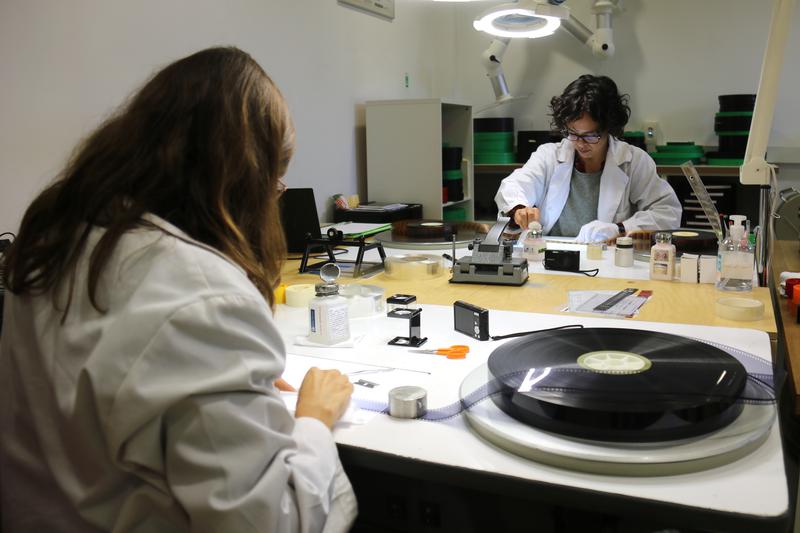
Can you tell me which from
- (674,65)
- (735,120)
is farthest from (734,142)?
(674,65)

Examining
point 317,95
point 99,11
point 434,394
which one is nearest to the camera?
point 434,394

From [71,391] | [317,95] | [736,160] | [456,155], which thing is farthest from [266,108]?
[736,160]

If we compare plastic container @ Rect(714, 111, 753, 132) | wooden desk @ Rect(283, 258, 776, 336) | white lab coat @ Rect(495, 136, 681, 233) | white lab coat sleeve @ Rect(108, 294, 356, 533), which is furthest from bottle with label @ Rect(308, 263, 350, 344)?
plastic container @ Rect(714, 111, 753, 132)

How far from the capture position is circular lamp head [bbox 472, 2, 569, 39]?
2936 mm

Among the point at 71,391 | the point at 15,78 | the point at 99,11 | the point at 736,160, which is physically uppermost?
the point at 99,11

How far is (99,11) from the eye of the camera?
220 centimetres

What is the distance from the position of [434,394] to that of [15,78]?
1605mm

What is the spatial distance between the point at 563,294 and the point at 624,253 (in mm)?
496

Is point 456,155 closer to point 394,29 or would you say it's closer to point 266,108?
point 394,29

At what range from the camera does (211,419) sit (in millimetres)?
736

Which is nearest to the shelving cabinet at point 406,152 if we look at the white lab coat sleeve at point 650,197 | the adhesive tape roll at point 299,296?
the white lab coat sleeve at point 650,197

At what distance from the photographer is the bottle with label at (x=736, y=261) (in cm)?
186

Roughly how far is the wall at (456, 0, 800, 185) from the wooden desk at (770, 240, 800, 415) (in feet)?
5.94

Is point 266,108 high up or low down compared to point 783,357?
up
